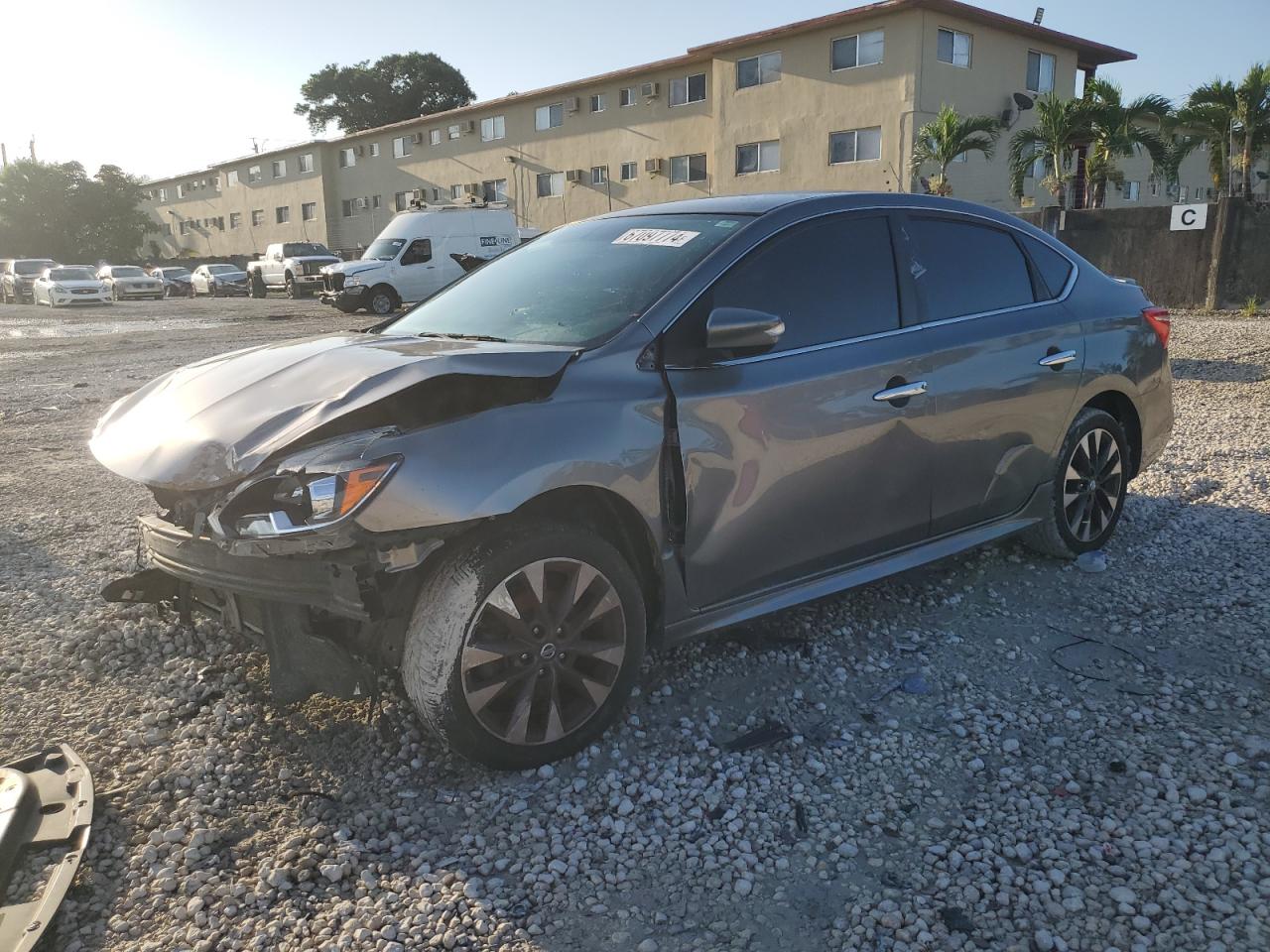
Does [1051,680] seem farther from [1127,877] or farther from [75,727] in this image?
[75,727]

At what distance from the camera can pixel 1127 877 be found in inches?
95.9

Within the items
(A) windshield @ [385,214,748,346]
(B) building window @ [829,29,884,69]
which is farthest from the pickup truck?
(A) windshield @ [385,214,748,346]

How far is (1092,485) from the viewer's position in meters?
4.73

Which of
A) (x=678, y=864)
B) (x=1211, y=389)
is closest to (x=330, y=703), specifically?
(x=678, y=864)

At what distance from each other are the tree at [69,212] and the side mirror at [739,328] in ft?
227

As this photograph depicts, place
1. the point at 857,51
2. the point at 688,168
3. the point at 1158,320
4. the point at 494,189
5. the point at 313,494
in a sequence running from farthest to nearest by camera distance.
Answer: the point at 494,189
the point at 688,168
the point at 857,51
the point at 1158,320
the point at 313,494

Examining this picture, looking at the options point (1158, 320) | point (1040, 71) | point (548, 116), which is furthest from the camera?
point (548, 116)

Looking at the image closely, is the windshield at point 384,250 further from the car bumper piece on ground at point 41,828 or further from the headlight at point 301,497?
the headlight at point 301,497

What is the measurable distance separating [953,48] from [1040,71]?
16.1ft

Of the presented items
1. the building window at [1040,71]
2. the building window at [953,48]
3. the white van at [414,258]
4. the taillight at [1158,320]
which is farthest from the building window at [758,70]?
the taillight at [1158,320]

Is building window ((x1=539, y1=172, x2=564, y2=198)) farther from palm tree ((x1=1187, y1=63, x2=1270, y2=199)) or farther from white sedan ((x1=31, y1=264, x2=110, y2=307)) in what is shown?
palm tree ((x1=1187, y1=63, x2=1270, y2=199))

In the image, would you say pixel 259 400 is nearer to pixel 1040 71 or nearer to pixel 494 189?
pixel 1040 71

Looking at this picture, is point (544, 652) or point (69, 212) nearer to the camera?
point (544, 652)

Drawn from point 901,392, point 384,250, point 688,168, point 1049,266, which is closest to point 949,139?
point 688,168
